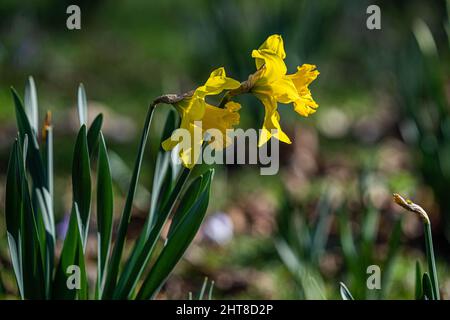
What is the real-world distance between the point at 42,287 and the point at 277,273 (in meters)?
0.95

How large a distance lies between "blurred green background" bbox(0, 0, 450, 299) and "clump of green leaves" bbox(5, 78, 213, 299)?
Answer: 0.16 m

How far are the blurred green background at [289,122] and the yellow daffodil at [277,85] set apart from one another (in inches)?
16.9

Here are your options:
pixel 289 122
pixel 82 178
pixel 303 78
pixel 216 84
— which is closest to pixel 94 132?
pixel 82 178

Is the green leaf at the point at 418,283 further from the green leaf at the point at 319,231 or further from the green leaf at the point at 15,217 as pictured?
the green leaf at the point at 15,217

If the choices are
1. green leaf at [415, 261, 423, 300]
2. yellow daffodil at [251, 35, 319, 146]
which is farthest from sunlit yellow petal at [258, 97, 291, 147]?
green leaf at [415, 261, 423, 300]

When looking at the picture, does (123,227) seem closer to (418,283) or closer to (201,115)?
(201,115)

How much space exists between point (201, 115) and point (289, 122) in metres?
1.77

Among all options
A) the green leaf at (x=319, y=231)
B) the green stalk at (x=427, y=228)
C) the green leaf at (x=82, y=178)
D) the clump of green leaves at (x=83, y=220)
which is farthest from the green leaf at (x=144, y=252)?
the green leaf at (x=319, y=231)

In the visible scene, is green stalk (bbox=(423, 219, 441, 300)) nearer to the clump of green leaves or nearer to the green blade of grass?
the clump of green leaves

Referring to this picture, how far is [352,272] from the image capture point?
167 cm

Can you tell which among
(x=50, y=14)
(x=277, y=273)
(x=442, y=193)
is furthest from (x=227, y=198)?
(x=50, y=14)

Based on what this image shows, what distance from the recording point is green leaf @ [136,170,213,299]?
4.04 feet

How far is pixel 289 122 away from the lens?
289 centimetres

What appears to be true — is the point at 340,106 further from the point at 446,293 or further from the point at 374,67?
the point at 446,293
